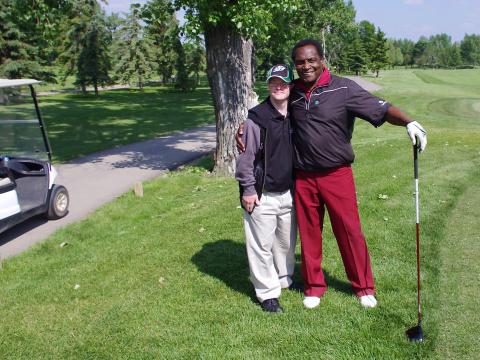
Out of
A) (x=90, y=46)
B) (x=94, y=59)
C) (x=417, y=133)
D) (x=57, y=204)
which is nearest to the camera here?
(x=417, y=133)

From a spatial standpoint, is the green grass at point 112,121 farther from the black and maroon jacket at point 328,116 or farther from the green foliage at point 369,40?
the green foliage at point 369,40

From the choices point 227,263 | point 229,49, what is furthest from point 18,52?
point 227,263

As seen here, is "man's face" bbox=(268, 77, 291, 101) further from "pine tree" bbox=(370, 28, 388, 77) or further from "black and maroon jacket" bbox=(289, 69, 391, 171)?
"pine tree" bbox=(370, 28, 388, 77)

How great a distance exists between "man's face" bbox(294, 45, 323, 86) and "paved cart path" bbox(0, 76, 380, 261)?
4.54 m

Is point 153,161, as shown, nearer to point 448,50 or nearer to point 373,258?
point 373,258

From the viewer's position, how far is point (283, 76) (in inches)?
140

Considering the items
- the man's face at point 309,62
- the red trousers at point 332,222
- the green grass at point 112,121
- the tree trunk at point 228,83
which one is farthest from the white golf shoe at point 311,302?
the green grass at point 112,121

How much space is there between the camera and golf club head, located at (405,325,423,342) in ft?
11.2

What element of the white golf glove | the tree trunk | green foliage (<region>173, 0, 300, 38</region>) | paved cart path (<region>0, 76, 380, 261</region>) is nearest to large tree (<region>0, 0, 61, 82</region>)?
paved cart path (<region>0, 76, 380, 261</region>)

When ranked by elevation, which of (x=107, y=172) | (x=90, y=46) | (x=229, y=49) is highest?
(x=90, y=46)

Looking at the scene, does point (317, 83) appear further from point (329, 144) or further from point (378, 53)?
point (378, 53)

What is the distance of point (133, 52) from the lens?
39.2m

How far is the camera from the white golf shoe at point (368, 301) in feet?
12.8

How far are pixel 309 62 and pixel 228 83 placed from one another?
6.23m
